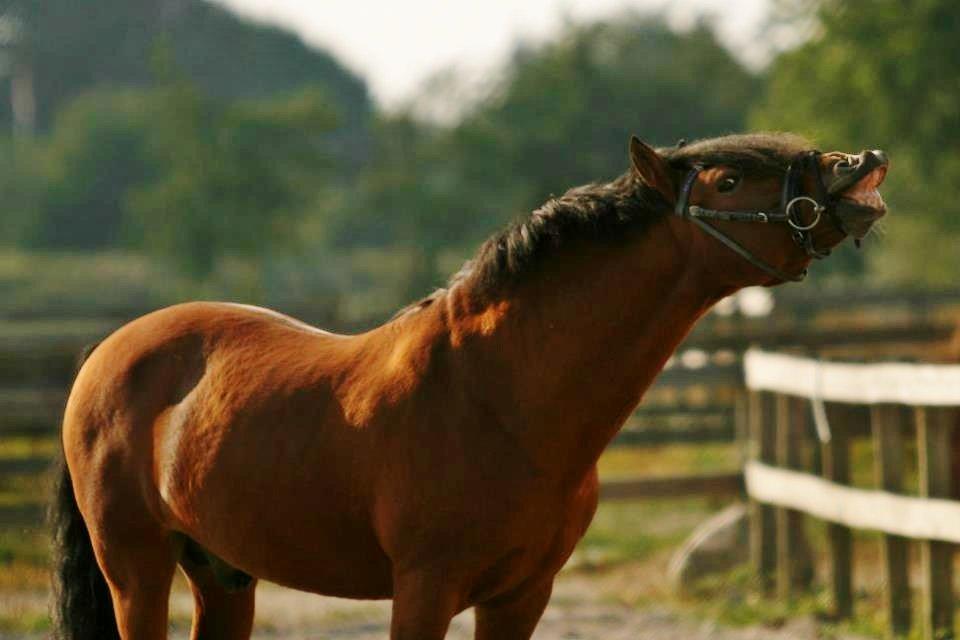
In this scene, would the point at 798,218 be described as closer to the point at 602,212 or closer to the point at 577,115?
the point at 602,212

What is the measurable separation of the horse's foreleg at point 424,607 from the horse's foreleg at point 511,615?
28cm

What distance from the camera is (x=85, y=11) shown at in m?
91.8

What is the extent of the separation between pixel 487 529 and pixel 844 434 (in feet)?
15.5

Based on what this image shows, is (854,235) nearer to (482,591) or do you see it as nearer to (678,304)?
(678,304)

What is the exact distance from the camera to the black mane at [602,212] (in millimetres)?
4207

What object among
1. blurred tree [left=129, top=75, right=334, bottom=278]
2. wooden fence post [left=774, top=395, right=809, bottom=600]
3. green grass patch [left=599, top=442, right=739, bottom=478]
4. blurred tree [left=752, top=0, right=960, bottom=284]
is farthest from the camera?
blurred tree [left=129, top=75, right=334, bottom=278]

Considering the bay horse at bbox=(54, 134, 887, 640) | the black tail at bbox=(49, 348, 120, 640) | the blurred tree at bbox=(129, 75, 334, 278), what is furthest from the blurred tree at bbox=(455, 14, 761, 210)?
the bay horse at bbox=(54, 134, 887, 640)

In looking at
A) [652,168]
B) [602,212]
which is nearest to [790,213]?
[652,168]

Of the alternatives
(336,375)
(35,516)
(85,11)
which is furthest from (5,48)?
(336,375)

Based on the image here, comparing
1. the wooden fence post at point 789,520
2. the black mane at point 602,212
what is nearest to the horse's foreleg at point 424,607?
the black mane at point 602,212

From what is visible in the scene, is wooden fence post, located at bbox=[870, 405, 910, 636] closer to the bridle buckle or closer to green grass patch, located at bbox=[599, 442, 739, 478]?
the bridle buckle

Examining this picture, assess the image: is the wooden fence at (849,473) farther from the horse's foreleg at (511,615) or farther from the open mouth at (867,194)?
the open mouth at (867,194)

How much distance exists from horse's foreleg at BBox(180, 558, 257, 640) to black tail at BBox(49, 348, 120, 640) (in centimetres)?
27

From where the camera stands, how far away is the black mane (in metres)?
4.21
